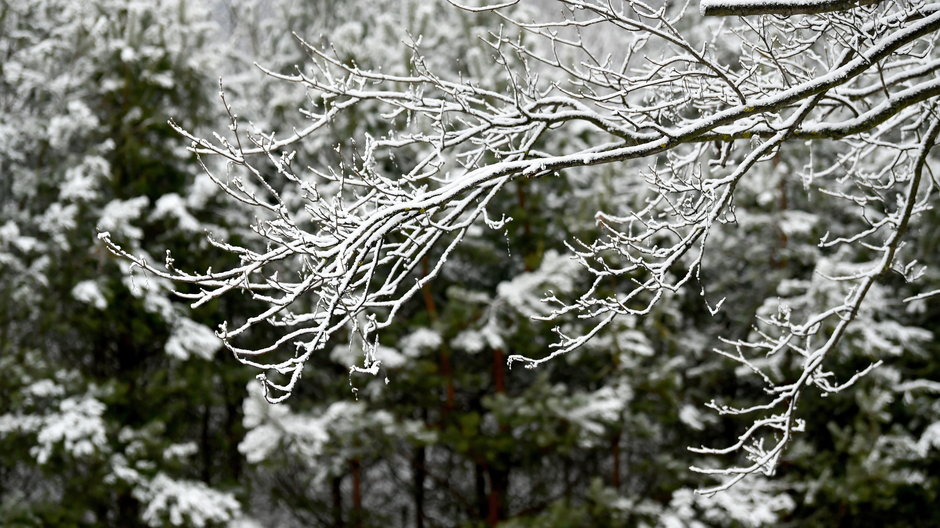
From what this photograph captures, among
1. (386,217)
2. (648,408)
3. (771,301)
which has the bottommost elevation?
(386,217)

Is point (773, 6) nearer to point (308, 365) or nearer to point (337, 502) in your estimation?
point (308, 365)

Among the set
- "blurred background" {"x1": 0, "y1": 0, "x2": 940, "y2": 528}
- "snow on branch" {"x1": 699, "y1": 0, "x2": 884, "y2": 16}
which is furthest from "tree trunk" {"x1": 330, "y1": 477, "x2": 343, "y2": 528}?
"snow on branch" {"x1": 699, "y1": 0, "x2": 884, "y2": 16}

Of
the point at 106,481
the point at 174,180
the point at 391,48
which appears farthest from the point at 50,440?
the point at 391,48

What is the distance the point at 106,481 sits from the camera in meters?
7.61

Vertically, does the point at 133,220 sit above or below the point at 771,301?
above

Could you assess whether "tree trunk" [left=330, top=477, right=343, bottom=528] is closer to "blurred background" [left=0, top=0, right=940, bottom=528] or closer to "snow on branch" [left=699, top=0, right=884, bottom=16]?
"blurred background" [left=0, top=0, right=940, bottom=528]

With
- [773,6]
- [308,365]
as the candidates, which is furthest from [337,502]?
[773,6]

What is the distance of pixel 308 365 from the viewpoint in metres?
9.73

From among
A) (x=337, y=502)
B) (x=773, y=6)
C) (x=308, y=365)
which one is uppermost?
(x=308, y=365)

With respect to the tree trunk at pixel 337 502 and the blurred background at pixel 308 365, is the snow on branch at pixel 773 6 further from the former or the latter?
the tree trunk at pixel 337 502

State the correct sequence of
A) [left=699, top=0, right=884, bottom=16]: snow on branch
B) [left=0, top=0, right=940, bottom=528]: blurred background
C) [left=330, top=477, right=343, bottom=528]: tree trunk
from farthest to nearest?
[left=330, top=477, right=343, bottom=528]: tree trunk
[left=0, top=0, right=940, bottom=528]: blurred background
[left=699, top=0, right=884, bottom=16]: snow on branch

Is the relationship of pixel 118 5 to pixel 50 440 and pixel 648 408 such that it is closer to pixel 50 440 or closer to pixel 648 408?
pixel 50 440

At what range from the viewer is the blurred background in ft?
25.4

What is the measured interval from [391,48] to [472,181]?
6.24 m
